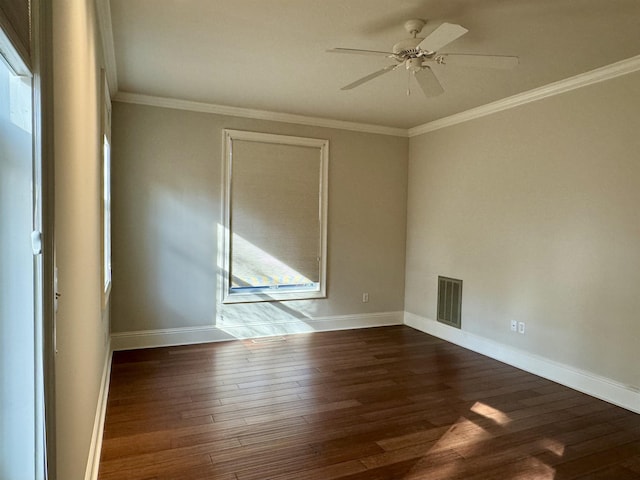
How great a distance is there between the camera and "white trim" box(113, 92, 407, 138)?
434cm

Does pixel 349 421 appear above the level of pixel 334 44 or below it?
below

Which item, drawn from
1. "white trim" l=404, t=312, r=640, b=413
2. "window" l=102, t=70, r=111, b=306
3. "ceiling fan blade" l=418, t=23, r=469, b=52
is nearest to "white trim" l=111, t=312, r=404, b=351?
"white trim" l=404, t=312, r=640, b=413

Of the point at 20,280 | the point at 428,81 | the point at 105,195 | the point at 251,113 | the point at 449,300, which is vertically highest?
the point at 251,113

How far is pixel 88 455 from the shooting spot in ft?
6.60

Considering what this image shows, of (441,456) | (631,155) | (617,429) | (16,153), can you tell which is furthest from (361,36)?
(617,429)

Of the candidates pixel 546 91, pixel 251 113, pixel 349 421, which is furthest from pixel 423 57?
pixel 251 113

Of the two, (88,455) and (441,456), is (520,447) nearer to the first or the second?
(441,456)

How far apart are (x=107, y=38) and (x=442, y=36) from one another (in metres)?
2.20

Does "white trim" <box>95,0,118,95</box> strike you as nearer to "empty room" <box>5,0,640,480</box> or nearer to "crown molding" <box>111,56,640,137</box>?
"empty room" <box>5,0,640,480</box>

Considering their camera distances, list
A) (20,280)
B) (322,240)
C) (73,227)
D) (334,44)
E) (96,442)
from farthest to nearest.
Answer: (322,240), (334,44), (96,442), (73,227), (20,280)

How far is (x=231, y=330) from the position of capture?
4.82 m

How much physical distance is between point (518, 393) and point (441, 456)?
4.37ft

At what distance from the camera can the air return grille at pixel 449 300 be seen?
15.9 feet

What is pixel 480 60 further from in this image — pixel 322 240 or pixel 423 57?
pixel 322 240
